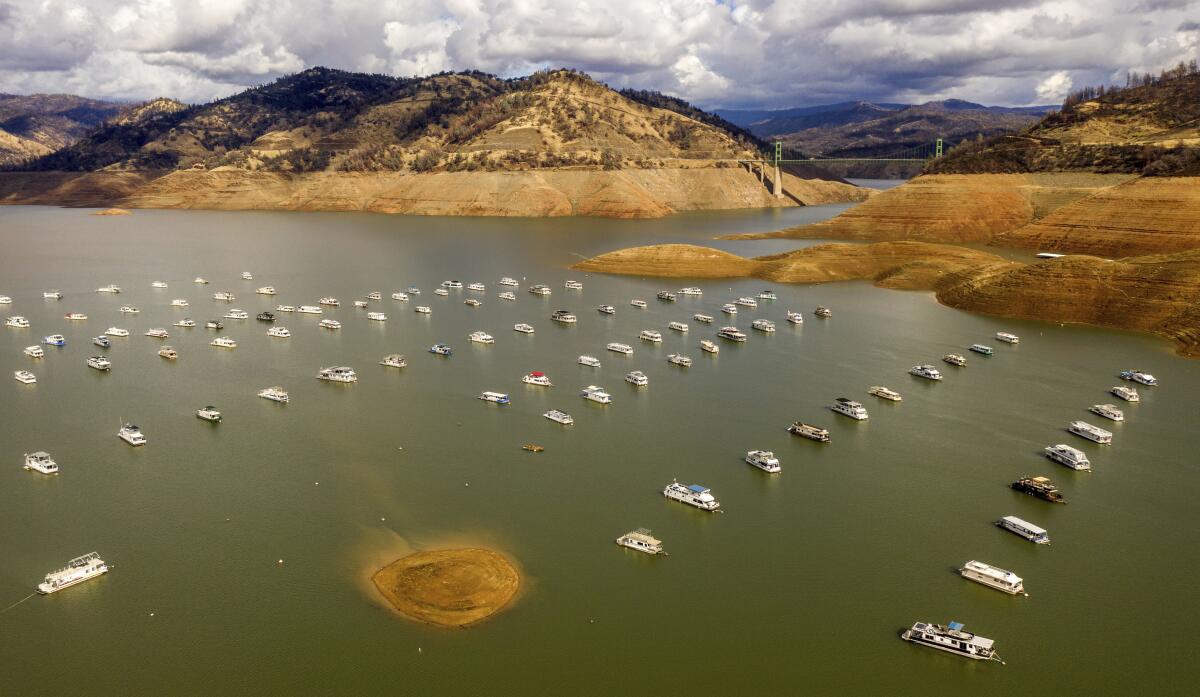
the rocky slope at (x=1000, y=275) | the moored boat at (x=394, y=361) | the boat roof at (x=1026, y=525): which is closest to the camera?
the boat roof at (x=1026, y=525)

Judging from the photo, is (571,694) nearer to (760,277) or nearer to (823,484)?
(823,484)

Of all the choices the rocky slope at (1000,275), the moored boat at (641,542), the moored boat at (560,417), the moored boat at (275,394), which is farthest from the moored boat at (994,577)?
the rocky slope at (1000,275)

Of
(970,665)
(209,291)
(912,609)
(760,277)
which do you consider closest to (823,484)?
(912,609)

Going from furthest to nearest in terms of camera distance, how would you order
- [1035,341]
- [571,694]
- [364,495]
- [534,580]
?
[1035,341], [364,495], [534,580], [571,694]

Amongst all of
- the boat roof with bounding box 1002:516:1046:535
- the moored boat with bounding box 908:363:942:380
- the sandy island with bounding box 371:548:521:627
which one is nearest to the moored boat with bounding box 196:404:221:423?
the sandy island with bounding box 371:548:521:627

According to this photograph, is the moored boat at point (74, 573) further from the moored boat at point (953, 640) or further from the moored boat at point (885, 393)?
the moored boat at point (885, 393)

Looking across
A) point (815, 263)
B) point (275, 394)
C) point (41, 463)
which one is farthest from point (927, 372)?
point (41, 463)

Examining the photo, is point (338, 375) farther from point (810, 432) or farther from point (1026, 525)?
point (1026, 525)
